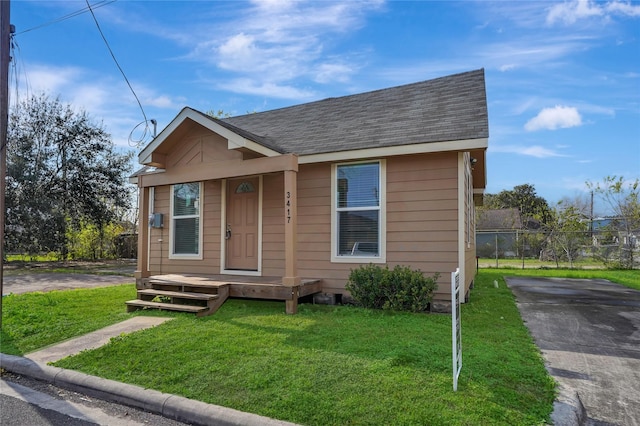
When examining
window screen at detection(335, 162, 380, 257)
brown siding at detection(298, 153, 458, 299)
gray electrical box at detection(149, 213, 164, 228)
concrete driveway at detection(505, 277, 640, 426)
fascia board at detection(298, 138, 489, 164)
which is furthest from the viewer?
gray electrical box at detection(149, 213, 164, 228)

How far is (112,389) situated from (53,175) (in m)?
17.8

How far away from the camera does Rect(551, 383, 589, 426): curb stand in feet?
9.09

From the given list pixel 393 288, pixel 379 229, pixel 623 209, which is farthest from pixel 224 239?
pixel 623 209

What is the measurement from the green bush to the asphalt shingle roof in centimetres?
213

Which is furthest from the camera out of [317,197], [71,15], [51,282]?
[51,282]

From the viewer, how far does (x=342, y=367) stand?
12.0 ft

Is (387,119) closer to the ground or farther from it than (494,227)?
farther from it

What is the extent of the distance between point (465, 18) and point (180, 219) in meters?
7.65

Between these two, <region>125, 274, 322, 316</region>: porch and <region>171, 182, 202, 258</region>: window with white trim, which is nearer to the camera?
<region>125, 274, 322, 316</region>: porch

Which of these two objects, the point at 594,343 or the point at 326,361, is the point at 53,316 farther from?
the point at 594,343

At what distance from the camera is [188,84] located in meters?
13.6

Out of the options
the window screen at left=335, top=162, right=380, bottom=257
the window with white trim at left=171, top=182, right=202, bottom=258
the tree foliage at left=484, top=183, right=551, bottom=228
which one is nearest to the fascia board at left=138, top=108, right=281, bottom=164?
the window with white trim at left=171, top=182, right=202, bottom=258

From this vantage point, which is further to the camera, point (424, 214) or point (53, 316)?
point (424, 214)

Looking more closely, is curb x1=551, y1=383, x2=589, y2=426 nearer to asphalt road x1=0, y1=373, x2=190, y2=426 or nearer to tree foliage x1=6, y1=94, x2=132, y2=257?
asphalt road x1=0, y1=373, x2=190, y2=426
